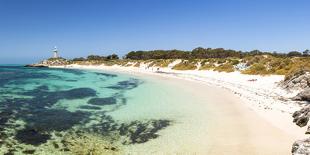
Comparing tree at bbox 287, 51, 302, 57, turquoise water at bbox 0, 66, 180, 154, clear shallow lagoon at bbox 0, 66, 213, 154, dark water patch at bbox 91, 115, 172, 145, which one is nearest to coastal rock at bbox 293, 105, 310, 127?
clear shallow lagoon at bbox 0, 66, 213, 154

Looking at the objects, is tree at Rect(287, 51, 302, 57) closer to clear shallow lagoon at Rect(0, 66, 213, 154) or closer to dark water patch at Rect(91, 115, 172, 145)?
clear shallow lagoon at Rect(0, 66, 213, 154)

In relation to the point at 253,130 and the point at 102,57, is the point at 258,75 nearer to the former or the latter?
the point at 253,130

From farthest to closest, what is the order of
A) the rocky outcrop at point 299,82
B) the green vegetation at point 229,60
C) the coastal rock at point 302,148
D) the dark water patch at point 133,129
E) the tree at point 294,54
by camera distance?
the tree at point 294,54 < the green vegetation at point 229,60 < the rocky outcrop at point 299,82 < the dark water patch at point 133,129 < the coastal rock at point 302,148

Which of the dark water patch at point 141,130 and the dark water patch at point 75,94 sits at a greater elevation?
the dark water patch at point 141,130

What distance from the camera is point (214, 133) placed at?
14.7 meters

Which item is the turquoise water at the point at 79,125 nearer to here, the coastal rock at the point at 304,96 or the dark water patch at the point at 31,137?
the dark water patch at the point at 31,137

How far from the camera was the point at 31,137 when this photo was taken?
14.3m

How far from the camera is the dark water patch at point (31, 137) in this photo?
44.8 feet

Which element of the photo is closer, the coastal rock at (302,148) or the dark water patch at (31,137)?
the coastal rock at (302,148)

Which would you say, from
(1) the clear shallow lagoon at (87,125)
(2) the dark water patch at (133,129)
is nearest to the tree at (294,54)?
(1) the clear shallow lagoon at (87,125)

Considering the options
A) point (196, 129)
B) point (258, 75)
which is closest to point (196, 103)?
point (196, 129)

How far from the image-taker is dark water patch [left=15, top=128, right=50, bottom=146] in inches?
537

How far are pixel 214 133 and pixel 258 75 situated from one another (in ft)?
91.1

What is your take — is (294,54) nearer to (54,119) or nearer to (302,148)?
(54,119)
